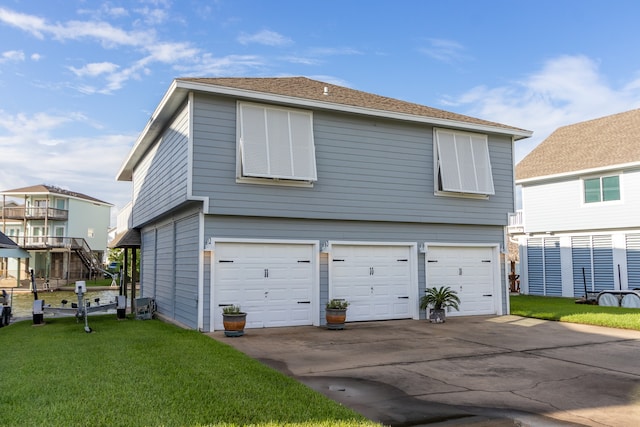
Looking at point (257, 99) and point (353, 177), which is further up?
point (257, 99)

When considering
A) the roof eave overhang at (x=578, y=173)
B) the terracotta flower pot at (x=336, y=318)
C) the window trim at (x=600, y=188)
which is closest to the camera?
the terracotta flower pot at (x=336, y=318)

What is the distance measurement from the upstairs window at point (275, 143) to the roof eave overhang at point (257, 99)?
323 millimetres

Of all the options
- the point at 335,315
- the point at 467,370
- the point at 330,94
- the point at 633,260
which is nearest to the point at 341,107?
the point at 330,94

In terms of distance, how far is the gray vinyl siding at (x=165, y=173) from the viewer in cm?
1135

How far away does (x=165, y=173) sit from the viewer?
13.4 m

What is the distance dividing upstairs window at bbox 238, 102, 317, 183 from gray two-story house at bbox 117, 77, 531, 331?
3cm

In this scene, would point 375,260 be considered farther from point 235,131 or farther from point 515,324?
point 235,131

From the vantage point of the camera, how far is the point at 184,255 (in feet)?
40.7

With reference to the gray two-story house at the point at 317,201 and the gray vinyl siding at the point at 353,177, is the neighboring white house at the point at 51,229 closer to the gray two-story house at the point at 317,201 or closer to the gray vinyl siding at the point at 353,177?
the gray two-story house at the point at 317,201

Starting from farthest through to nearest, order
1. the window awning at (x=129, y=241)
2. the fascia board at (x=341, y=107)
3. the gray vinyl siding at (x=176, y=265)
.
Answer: the window awning at (x=129, y=241), the gray vinyl siding at (x=176, y=265), the fascia board at (x=341, y=107)

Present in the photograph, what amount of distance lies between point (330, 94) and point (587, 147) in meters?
13.4

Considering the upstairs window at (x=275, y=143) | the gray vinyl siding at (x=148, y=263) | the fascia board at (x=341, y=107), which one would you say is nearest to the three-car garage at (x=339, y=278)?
the upstairs window at (x=275, y=143)

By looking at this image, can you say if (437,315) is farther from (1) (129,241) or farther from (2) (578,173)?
(1) (129,241)

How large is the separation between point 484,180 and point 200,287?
8409mm
